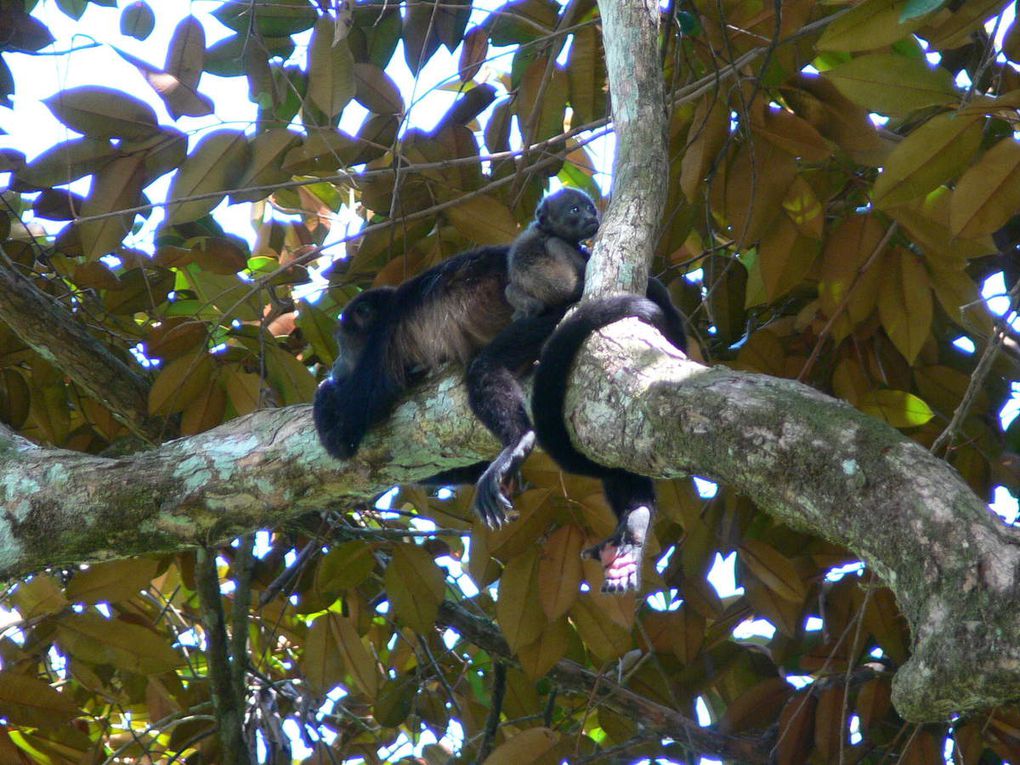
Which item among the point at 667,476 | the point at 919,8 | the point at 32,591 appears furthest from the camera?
the point at 32,591

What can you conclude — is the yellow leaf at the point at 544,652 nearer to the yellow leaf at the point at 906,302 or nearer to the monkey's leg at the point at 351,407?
the monkey's leg at the point at 351,407

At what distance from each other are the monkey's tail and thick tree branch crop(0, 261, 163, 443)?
205 centimetres

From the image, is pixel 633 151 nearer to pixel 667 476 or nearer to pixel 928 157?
pixel 928 157

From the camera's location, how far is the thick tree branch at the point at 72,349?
140 inches

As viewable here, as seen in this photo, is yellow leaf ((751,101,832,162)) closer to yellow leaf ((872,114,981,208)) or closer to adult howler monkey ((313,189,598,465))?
yellow leaf ((872,114,981,208))

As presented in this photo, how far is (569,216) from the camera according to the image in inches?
140

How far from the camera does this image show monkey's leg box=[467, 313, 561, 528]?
8.55ft

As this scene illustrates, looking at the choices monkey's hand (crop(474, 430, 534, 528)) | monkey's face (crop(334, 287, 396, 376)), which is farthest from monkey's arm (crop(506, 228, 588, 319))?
monkey's hand (crop(474, 430, 534, 528))

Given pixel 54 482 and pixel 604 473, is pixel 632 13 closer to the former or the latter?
pixel 604 473

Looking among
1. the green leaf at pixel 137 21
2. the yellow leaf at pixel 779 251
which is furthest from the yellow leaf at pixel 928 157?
the green leaf at pixel 137 21

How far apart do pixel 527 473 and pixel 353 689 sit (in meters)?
2.17

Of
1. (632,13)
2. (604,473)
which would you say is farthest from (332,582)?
(632,13)

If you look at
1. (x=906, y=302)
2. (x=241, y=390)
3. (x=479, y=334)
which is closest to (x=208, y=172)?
(x=241, y=390)

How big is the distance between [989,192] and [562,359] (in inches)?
51.4
